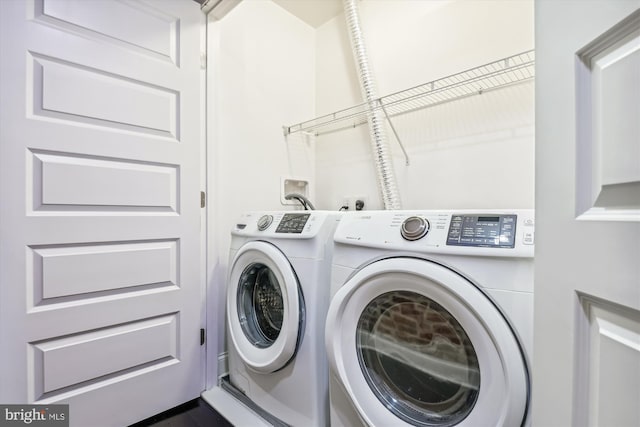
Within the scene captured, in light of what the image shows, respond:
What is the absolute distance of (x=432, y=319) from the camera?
79 centimetres

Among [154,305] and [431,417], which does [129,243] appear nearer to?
[154,305]

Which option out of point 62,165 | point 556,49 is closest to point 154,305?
point 62,165

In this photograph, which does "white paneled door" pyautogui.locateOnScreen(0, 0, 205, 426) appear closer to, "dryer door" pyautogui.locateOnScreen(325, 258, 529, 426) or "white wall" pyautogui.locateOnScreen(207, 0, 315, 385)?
"white wall" pyautogui.locateOnScreen(207, 0, 315, 385)

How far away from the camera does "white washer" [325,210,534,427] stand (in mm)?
637

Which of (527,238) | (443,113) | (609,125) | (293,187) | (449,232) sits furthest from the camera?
(293,187)

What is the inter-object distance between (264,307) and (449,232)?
0.96 m

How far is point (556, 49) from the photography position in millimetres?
417

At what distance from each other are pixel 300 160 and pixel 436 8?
1.19 m

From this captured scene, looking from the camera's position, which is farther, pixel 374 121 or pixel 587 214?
pixel 374 121

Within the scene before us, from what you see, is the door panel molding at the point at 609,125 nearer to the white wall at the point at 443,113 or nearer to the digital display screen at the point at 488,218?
the digital display screen at the point at 488,218

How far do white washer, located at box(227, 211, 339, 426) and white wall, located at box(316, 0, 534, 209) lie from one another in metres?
0.71

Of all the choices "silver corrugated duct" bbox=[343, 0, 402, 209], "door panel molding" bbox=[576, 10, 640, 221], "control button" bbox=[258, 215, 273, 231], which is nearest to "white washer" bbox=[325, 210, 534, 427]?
"door panel molding" bbox=[576, 10, 640, 221]

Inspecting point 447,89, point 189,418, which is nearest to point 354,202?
point 447,89

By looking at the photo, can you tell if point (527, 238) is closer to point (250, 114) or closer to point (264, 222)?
point (264, 222)
